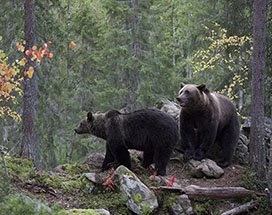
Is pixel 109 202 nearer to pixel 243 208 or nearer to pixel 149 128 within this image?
pixel 149 128

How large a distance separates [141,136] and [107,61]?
17.0m

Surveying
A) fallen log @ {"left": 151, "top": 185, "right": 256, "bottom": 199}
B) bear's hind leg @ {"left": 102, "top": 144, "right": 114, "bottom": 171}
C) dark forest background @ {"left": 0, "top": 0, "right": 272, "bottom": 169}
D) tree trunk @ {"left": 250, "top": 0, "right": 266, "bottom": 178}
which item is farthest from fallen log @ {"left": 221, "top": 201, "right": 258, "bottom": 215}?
dark forest background @ {"left": 0, "top": 0, "right": 272, "bottom": 169}

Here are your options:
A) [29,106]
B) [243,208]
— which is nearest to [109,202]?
[243,208]

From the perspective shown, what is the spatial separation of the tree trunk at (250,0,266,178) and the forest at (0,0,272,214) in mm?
3413

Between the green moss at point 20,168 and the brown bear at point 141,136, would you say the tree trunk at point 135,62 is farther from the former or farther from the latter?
the green moss at point 20,168

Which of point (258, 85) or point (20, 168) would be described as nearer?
point (20, 168)

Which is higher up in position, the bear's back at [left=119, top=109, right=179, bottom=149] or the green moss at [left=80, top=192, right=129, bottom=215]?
the bear's back at [left=119, top=109, right=179, bottom=149]

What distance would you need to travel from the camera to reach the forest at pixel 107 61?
15.0 meters

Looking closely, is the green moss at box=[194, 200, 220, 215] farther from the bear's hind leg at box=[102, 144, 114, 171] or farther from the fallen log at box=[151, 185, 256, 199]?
the bear's hind leg at box=[102, 144, 114, 171]

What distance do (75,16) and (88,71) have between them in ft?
10.0

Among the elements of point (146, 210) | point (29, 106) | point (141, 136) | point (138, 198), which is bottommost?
point (146, 210)

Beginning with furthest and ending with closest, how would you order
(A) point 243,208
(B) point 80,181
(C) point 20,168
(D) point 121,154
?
1. (D) point 121,154
2. (C) point 20,168
3. (A) point 243,208
4. (B) point 80,181

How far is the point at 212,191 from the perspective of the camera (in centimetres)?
849

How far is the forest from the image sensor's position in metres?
15.0
